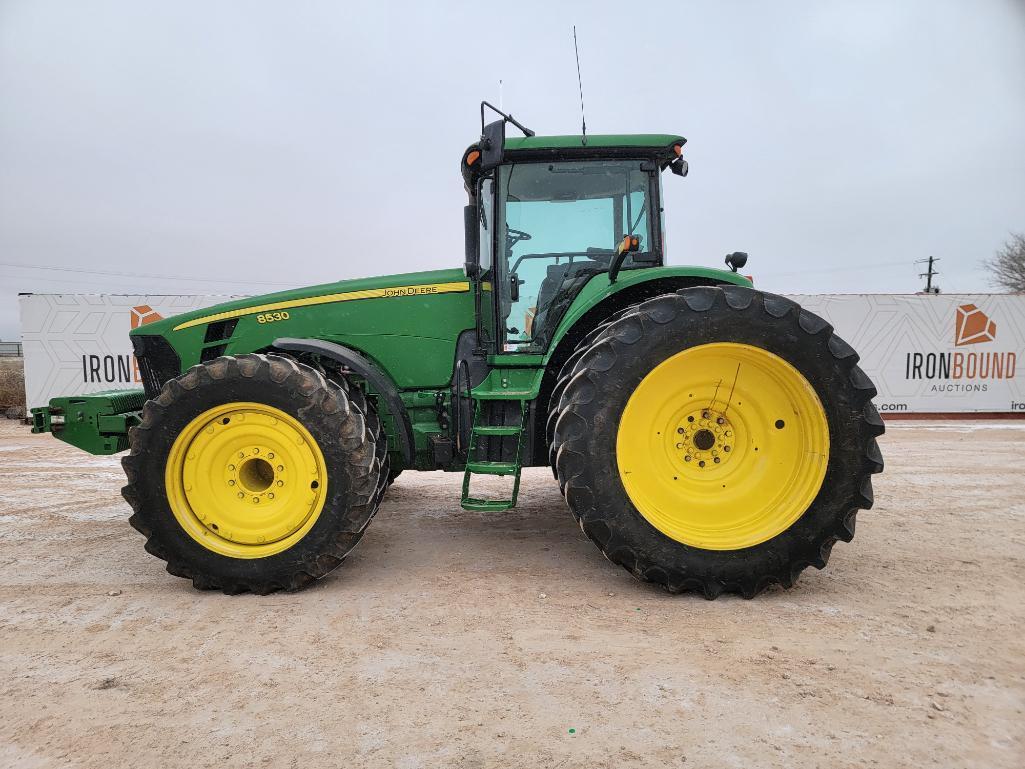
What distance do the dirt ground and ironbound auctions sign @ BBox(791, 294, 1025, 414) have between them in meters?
8.61

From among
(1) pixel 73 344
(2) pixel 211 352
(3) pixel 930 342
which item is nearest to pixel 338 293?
(2) pixel 211 352

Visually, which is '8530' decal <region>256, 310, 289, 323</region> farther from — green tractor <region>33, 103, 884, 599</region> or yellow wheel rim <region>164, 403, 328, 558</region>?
yellow wheel rim <region>164, 403, 328, 558</region>

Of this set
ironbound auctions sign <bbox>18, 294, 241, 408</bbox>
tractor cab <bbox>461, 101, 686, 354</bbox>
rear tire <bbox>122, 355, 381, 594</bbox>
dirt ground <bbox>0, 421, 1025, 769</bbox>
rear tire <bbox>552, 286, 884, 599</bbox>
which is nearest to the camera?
dirt ground <bbox>0, 421, 1025, 769</bbox>

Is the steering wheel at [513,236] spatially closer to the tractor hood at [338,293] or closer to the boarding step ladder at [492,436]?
the tractor hood at [338,293]

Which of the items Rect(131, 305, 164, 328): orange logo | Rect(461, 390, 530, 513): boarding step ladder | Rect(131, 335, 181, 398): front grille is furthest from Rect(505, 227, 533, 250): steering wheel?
Rect(131, 305, 164, 328): orange logo

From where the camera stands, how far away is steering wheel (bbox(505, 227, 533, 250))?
147 inches

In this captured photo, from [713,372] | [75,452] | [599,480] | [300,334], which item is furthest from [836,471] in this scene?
[75,452]

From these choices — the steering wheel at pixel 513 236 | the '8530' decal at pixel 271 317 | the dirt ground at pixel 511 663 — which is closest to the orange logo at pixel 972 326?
the dirt ground at pixel 511 663

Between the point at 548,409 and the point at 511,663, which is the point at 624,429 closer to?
the point at 548,409

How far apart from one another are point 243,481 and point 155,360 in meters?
1.44

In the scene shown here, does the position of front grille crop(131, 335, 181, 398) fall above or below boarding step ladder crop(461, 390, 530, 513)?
above

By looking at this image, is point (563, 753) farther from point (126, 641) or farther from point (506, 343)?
point (506, 343)

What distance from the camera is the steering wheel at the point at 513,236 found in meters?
3.73

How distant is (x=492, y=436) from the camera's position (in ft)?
11.9
